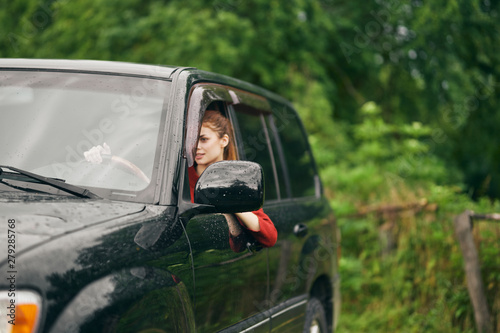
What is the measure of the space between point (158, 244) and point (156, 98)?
0.85m

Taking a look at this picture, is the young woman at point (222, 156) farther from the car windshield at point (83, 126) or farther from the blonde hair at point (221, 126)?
the car windshield at point (83, 126)

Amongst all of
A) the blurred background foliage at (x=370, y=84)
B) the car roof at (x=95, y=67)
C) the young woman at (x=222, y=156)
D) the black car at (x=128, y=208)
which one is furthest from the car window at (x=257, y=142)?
the blurred background foliage at (x=370, y=84)

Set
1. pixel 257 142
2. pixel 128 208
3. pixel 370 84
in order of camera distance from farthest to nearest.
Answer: pixel 370 84
pixel 257 142
pixel 128 208

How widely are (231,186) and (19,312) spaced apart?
982 millimetres

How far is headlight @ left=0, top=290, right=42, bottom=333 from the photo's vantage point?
1860 mm

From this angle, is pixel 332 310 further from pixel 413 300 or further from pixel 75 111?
pixel 75 111

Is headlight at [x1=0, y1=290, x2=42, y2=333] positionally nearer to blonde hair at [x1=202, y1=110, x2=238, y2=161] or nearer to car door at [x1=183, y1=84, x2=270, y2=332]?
car door at [x1=183, y1=84, x2=270, y2=332]

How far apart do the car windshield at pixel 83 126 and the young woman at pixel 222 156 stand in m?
0.31

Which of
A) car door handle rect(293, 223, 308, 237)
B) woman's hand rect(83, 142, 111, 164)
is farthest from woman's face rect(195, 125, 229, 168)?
car door handle rect(293, 223, 308, 237)

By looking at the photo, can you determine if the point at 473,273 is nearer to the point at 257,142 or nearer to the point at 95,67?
the point at 257,142

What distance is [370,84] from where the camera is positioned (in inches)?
549

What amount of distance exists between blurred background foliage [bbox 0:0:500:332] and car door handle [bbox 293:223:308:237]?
110 inches

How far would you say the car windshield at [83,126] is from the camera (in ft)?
8.89

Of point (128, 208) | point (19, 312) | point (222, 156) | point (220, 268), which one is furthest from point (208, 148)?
point (19, 312)
